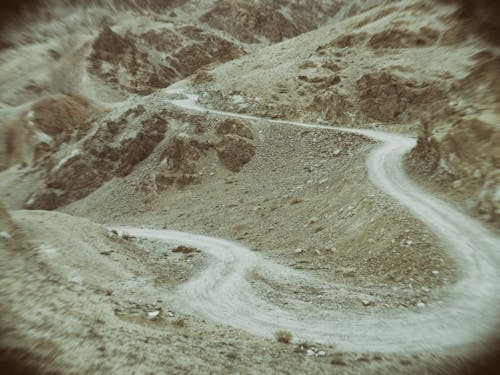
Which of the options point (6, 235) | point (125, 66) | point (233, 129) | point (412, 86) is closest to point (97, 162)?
point (233, 129)

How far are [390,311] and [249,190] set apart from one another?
2158 centimetres

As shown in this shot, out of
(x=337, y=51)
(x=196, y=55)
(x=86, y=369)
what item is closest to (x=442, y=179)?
(x=86, y=369)

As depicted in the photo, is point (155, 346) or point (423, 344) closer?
point (155, 346)

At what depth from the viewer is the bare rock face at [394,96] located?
3516cm

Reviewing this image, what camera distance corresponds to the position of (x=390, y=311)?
1132cm

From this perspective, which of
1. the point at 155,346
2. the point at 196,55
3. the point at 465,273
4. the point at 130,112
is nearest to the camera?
the point at 155,346

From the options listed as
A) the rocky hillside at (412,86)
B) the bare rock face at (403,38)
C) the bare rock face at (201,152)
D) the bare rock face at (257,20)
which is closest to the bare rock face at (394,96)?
the rocky hillside at (412,86)

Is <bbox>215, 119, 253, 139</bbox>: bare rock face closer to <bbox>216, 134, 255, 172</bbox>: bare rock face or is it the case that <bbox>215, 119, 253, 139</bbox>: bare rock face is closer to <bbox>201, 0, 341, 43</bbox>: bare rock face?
<bbox>216, 134, 255, 172</bbox>: bare rock face

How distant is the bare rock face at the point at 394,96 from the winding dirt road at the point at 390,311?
1849 cm

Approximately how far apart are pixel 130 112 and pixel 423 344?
4300 centimetres

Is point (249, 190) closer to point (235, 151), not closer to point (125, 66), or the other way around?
point (235, 151)

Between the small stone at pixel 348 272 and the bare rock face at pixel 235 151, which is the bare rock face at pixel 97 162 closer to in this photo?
the bare rock face at pixel 235 151

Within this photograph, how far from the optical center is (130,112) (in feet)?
145

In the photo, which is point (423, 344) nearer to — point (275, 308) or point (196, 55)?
point (275, 308)
